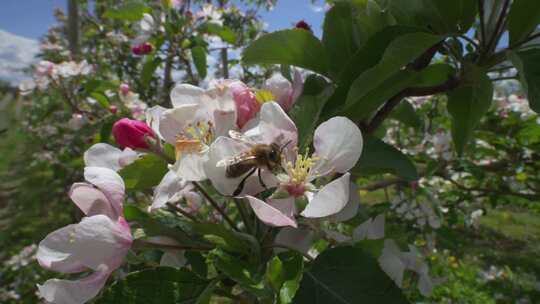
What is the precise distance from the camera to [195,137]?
25.6 inches

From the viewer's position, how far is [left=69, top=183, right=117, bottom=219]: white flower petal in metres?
0.60

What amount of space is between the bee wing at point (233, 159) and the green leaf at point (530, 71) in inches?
15.4

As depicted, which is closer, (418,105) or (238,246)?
(238,246)

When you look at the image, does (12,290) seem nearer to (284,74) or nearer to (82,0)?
(82,0)

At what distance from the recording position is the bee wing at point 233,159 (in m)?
0.58

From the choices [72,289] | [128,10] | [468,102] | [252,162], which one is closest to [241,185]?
[252,162]

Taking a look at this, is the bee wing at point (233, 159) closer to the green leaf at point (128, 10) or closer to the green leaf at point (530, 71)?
the green leaf at point (530, 71)

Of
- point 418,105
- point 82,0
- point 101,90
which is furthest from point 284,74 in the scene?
point 82,0

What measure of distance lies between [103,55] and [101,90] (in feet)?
6.03

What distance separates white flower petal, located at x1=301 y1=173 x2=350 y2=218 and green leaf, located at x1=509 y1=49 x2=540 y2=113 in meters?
0.29

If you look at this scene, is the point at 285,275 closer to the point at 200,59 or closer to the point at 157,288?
the point at 157,288

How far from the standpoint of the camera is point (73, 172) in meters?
3.88

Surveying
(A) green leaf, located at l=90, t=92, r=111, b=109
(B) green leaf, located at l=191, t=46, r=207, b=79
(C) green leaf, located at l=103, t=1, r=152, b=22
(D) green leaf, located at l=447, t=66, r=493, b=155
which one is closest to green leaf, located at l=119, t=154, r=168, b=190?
(D) green leaf, located at l=447, t=66, r=493, b=155

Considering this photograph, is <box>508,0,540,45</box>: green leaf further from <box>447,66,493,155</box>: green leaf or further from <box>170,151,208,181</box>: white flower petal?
<box>170,151,208,181</box>: white flower petal
